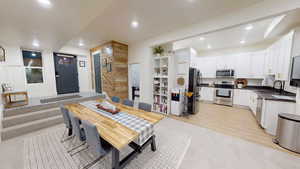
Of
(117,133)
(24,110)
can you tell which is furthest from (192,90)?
(24,110)

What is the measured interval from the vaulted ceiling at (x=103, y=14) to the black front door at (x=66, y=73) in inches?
82.4

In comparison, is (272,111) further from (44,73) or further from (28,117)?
(44,73)

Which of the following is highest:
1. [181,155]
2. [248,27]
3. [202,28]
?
[248,27]

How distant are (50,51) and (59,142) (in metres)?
4.79

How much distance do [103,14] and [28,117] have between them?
3.32 metres

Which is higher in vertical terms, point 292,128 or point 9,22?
point 9,22

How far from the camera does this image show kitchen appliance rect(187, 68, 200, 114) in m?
3.51

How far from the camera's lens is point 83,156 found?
1.79m

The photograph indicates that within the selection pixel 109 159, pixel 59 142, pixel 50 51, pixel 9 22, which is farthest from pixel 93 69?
pixel 109 159

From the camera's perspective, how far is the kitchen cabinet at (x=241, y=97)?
4070 millimetres

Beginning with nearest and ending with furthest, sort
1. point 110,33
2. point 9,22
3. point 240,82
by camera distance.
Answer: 1. point 9,22
2. point 110,33
3. point 240,82

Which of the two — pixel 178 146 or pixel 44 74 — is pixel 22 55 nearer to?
pixel 44 74

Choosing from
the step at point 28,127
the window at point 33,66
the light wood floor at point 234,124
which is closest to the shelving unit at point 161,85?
the light wood floor at point 234,124

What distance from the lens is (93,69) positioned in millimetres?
5746
